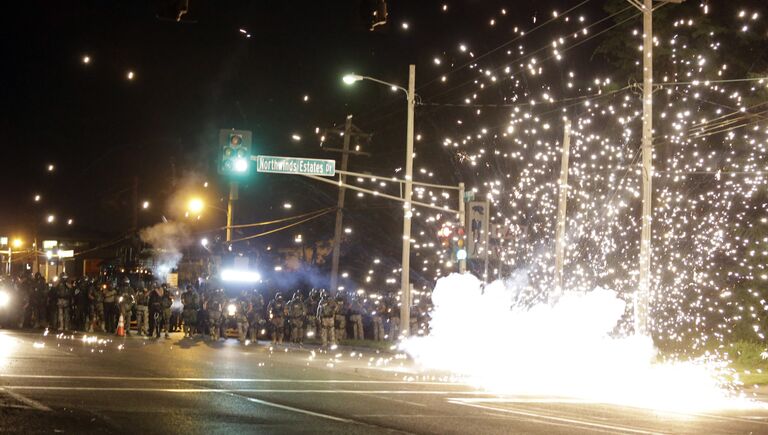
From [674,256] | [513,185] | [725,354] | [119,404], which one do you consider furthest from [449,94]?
[119,404]

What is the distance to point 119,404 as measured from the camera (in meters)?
11.7

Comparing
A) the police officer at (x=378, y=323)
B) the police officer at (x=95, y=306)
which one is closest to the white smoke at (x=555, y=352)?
the police officer at (x=378, y=323)

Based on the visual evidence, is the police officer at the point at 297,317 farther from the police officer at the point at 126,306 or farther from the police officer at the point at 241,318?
the police officer at the point at 126,306

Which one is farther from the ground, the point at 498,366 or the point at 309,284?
the point at 309,284

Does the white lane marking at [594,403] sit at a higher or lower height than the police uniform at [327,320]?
lower

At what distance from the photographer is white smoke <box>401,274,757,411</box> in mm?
17875

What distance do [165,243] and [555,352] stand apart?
3035cm

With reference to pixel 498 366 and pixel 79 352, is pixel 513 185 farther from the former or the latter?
pixel 79 352

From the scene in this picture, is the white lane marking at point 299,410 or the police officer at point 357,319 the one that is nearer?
the white lane marking at point 299,410

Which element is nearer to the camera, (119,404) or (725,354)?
(119,404)

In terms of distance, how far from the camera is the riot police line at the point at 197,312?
29781mm

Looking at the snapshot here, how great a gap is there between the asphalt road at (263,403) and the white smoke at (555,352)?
71.3 inches

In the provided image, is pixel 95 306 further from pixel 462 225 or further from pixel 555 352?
pixel 555 352

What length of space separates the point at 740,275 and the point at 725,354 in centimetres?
542
